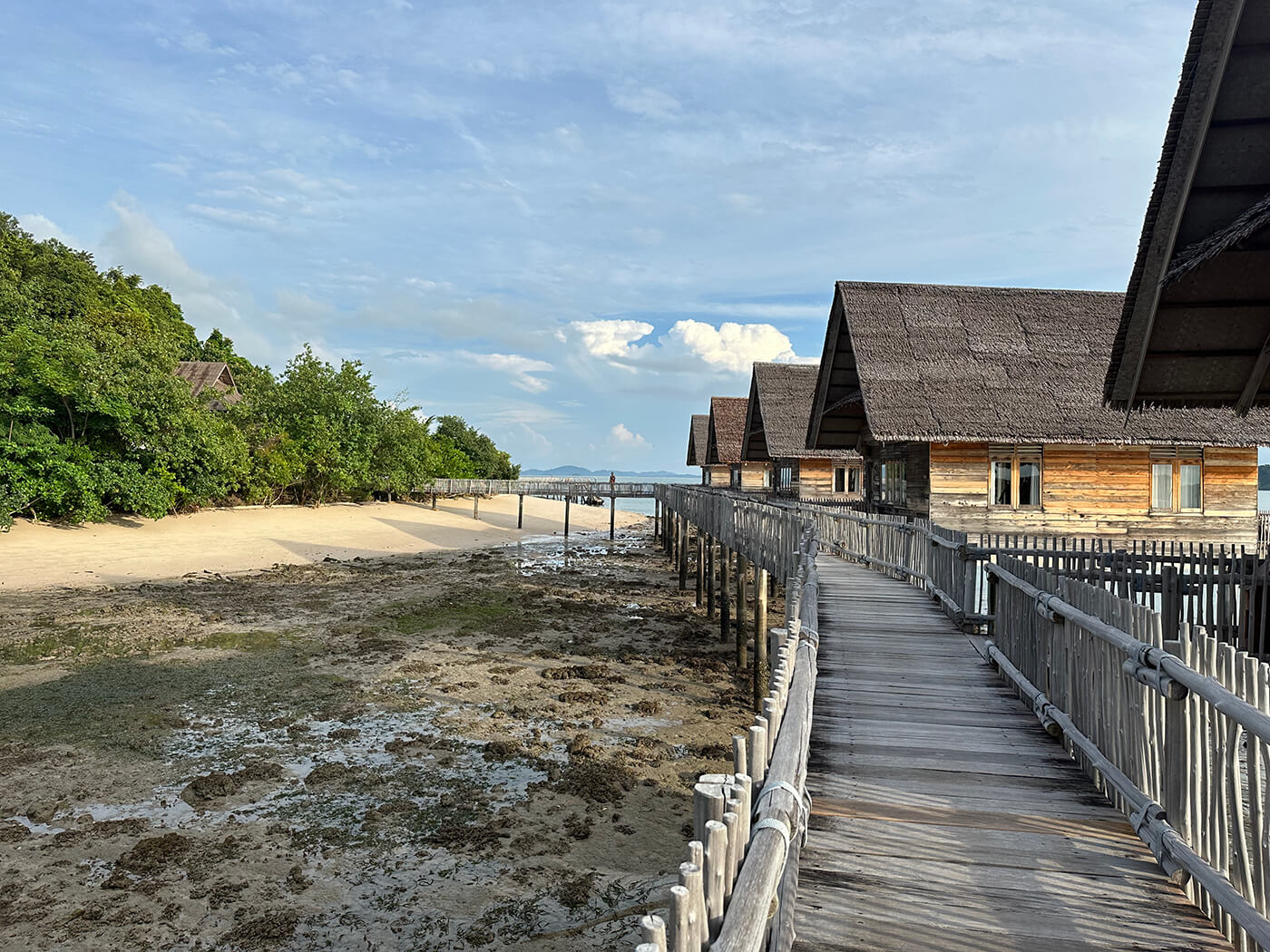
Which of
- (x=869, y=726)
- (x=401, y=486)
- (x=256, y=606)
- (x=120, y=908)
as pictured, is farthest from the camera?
(x=401, y=486)

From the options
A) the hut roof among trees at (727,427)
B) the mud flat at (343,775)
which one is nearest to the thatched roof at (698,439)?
the hut roof among trees at (727,427)

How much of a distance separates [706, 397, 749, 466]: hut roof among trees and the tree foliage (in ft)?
69.0

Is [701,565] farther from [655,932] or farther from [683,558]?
[655,932]

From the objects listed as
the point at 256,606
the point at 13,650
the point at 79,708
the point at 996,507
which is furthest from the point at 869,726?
the point at 256,606

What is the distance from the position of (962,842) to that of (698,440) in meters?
51.7

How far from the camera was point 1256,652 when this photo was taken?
8.80 meters

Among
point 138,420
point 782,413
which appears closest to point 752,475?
point 782,413

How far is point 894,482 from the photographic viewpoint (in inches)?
806

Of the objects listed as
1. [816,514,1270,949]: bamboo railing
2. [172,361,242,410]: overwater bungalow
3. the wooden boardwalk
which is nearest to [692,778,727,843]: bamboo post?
the wooden boardwalk

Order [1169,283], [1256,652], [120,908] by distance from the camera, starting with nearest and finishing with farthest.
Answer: [120,908], [1169,283], [1256,652]

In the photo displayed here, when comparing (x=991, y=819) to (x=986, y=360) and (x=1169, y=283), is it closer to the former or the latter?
Result: (x=1169, y=283)

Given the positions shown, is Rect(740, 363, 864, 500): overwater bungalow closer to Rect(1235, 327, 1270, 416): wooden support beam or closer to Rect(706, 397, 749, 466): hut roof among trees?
Rect(706, 397, 749, 466): hut roof among trees

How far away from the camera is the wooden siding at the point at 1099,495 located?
679 inches

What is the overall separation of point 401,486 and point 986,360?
40.7 metres
